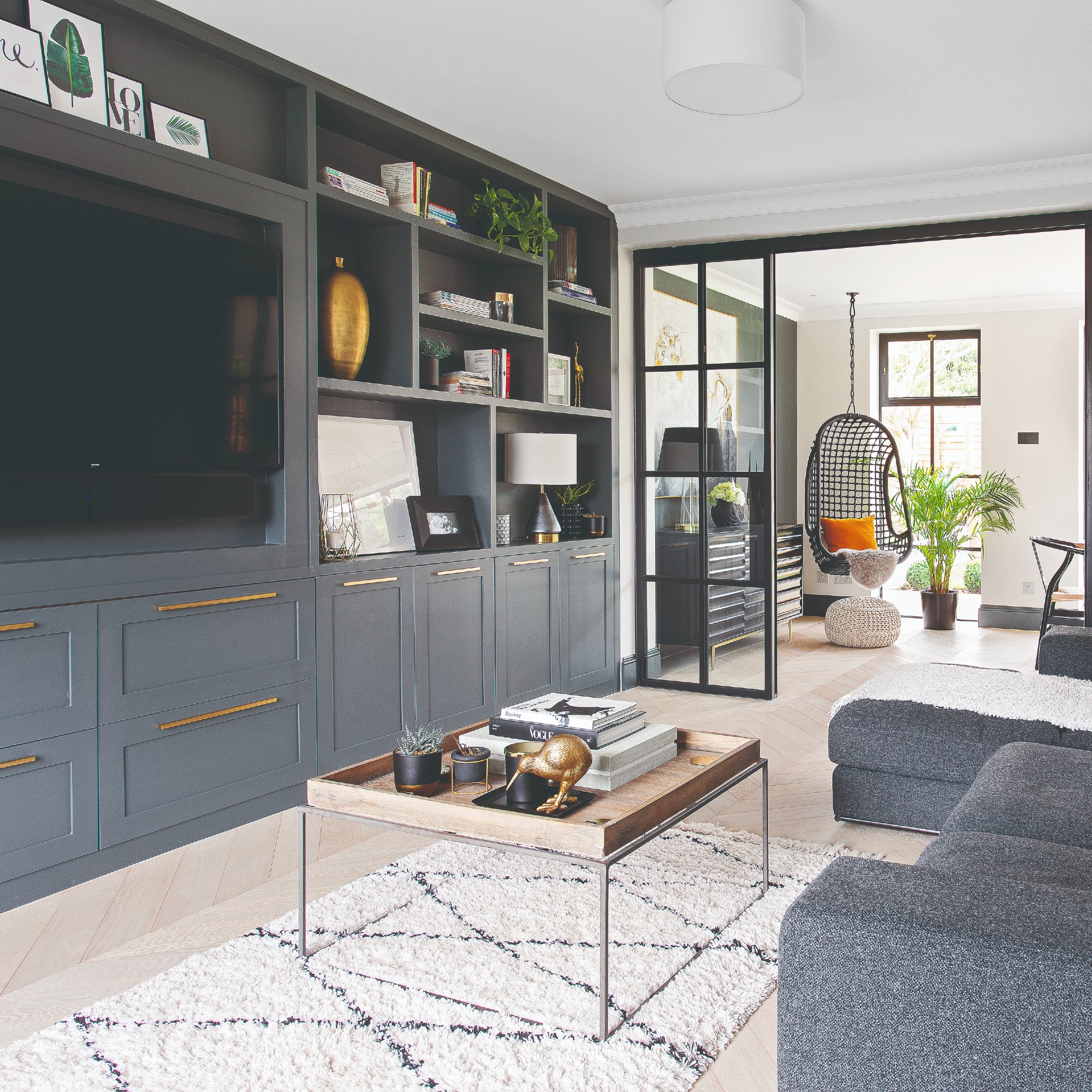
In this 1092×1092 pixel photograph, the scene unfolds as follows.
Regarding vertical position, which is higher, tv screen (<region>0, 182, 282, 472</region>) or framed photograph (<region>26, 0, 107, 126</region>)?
framed photograph (<region>26, 0, 107, 126</region>)

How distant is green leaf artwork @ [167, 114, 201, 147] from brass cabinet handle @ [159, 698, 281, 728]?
1.70 m

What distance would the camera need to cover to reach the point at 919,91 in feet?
11.8

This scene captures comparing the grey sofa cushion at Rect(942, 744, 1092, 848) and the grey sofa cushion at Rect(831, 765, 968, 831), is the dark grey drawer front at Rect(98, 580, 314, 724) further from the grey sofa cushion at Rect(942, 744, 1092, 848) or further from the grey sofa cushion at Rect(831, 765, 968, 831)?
the grey sofa cushion at Rect(942, 744, 1092, 848)

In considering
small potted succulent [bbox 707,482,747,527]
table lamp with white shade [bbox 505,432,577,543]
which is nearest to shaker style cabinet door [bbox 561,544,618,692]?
table lamp with white shade [bbox 505,432,577,543]

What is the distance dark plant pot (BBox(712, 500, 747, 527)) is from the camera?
5.18 meters

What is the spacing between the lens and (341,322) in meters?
3.58

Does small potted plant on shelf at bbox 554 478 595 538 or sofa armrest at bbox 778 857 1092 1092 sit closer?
sofa armrest at bbox 778 857 1092 1092

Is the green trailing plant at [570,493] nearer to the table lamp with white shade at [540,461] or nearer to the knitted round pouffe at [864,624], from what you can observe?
the table lamp with white shade at [540,461]

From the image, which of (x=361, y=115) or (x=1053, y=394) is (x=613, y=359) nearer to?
(x=361, y=115)

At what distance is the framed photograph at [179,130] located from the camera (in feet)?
9.76

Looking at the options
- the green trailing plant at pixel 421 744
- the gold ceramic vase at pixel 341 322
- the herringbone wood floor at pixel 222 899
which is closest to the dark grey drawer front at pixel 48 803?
the herringbone wood floor at pixel 222 899

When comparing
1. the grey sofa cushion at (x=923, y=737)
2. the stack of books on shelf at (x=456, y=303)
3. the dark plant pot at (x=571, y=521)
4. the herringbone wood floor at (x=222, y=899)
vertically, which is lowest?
the herringbone wood floor at (x=222, y=899)

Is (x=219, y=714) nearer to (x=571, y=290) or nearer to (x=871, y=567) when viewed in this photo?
(x=571, y=290)

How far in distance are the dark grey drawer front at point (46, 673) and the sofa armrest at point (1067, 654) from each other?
3.06m
